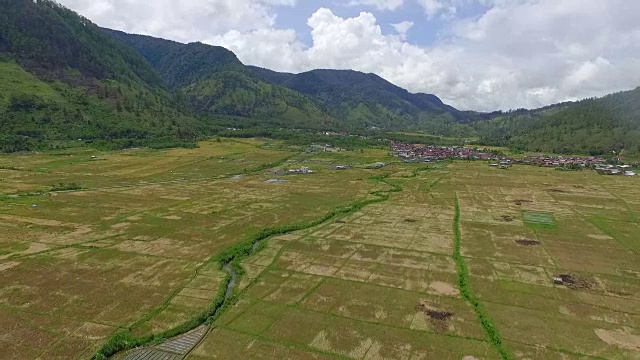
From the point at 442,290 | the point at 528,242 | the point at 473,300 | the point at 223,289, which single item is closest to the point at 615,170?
the point at 528,242

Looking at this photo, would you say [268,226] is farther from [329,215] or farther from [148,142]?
[148,142]

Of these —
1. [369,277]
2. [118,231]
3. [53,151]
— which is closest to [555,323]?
[369,277]

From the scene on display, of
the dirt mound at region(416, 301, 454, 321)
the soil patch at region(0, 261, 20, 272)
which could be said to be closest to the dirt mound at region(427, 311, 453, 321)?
the dirt mound at region(416, 301, 454, 321)

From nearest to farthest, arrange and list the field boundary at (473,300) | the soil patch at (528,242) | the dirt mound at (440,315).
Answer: the field boundary at (473,300) → the dirt mound at (440,315) → the soil patch at (528,242)

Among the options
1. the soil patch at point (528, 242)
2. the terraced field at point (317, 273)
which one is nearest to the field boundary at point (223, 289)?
the terraced field at point (317, 273)

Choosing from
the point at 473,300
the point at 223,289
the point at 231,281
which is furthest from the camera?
the point at 231,281

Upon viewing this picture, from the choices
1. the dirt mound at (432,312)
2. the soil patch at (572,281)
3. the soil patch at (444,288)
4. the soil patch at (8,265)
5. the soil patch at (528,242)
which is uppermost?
the soil patch at (528,242)

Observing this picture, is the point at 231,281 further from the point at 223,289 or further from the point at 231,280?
the point at 223,289

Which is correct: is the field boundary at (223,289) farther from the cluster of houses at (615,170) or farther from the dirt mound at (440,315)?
the cluster of houses at (615,170)
